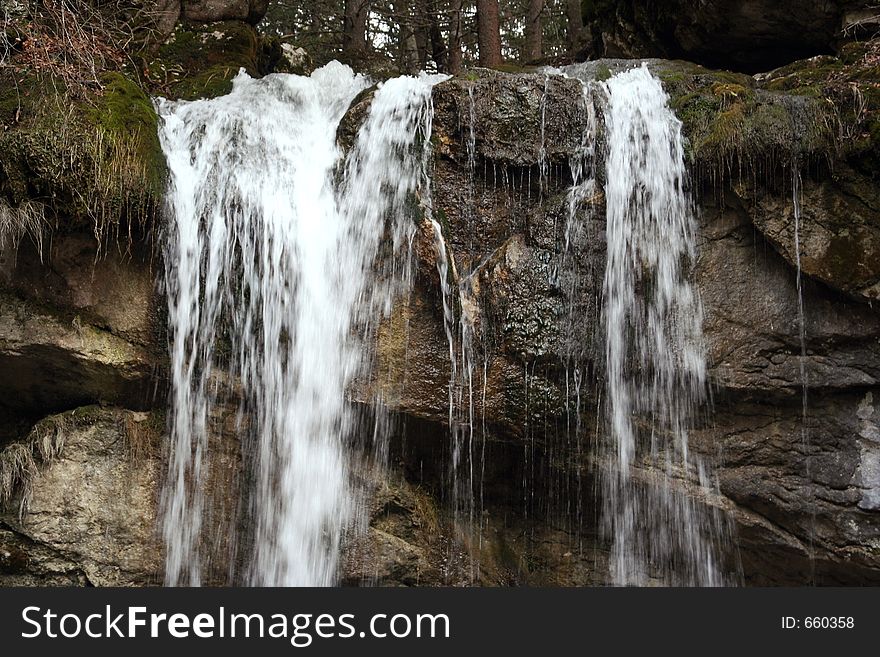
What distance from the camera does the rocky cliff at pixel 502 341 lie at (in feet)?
19.1

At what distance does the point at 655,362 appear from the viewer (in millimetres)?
6180

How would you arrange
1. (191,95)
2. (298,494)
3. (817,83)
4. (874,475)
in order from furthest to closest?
(191,95) < (817,83) < (298,494) < (874,475)

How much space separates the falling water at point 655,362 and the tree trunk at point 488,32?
540 centimetres

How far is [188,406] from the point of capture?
618 centimetres

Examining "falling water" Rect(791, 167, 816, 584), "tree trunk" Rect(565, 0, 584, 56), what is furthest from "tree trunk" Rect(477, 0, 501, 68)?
"falling water" Rect(791, 167, 816, 584)

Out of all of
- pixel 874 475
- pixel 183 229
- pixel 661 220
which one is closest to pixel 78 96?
pixel 183 229

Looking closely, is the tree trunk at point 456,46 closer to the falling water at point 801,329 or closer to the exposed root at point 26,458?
the falling water at point 801,329

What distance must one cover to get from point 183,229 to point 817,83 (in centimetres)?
532

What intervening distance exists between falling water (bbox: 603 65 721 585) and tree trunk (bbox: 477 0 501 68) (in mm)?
5397

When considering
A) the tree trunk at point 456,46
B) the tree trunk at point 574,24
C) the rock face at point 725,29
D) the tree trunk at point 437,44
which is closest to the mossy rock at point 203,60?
the tree trunk at point 456,46

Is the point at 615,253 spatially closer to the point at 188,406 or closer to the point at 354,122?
the point at 354,122

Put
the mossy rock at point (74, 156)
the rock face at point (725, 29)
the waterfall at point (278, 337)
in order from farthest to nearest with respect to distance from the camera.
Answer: the rock face at point (725, 29)
the waterfall at point (278, 337)
the mossy rock at point (74, 156)

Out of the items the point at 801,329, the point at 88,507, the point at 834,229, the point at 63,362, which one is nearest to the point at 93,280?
the point at 63,362

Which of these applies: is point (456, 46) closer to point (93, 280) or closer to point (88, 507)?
point (93, 280)
